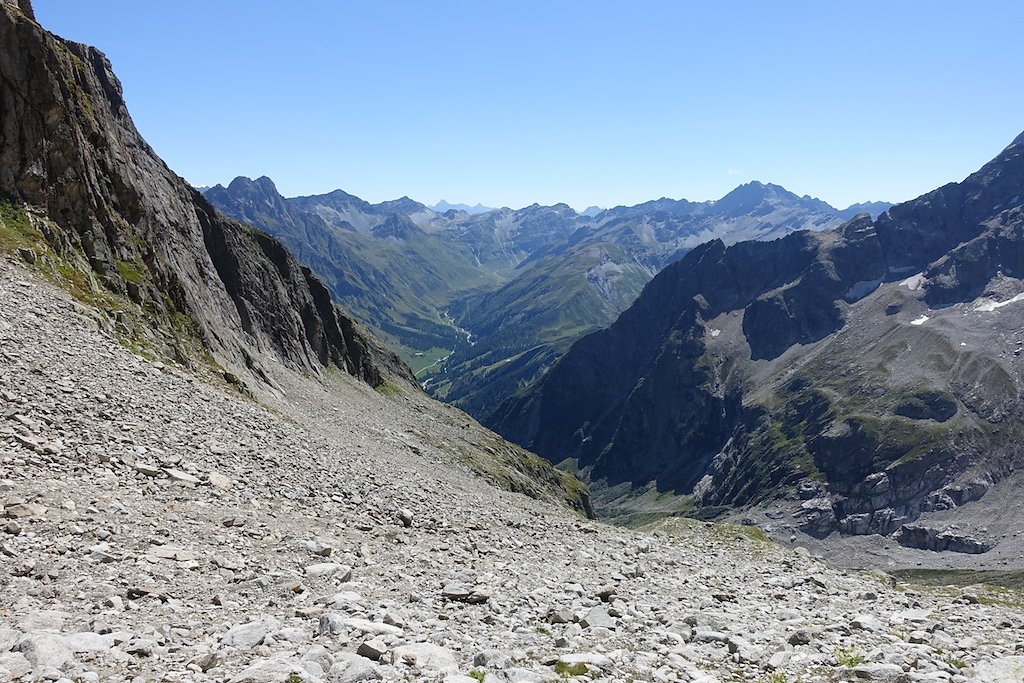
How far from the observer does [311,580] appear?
59.1 ft

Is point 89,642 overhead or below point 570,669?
overhead

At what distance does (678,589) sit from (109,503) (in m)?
18.7

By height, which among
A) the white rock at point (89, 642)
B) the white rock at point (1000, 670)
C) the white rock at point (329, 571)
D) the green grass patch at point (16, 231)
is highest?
the green grass patch at point (16, 231)

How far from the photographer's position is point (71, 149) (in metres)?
47.2

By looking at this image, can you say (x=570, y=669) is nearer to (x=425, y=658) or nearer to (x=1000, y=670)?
(x=425, y=658)

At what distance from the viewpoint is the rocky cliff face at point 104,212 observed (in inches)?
1663

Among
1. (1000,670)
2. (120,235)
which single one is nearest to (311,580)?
(1000,670)

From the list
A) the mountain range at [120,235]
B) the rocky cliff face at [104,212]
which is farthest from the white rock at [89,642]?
the rocky cliff face at [104,212]

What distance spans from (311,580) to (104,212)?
43.5 meters

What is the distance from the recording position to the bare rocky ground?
12.9 metres

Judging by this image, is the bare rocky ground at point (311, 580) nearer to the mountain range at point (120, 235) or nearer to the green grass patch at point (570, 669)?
the green grass patch at point (570, 669)

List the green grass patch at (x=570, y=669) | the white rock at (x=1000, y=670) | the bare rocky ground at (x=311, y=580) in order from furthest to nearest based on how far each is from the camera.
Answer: the white rock at (x=1000, y=670) → the green grass patch at (x=570, y=669) → the bare rocky ground at (x=311, y=580)

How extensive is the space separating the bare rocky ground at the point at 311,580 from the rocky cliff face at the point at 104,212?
10.4 m

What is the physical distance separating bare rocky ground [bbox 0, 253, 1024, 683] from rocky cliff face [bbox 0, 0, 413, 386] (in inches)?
411
